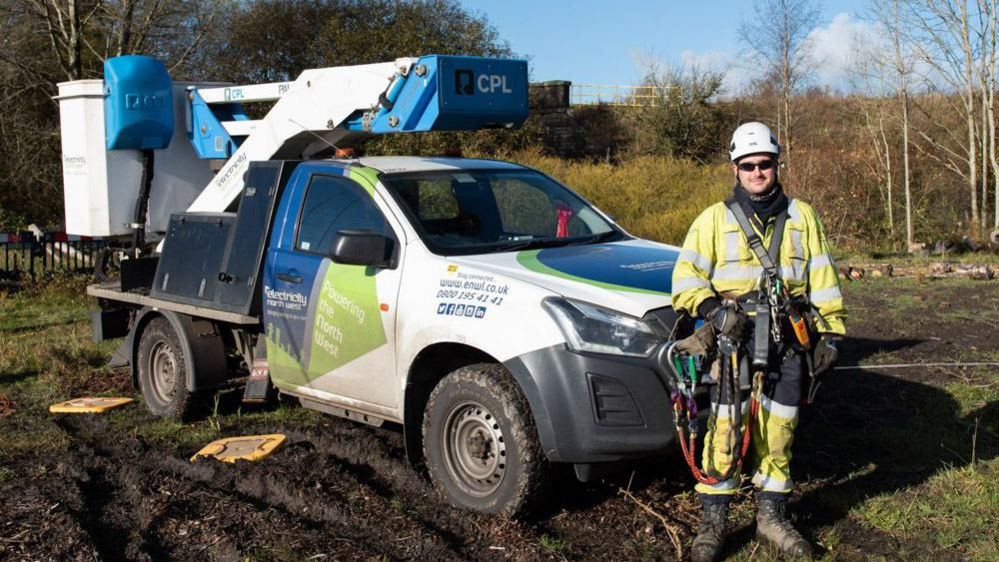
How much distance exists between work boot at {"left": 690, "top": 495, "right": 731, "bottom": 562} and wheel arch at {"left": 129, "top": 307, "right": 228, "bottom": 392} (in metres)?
4.01

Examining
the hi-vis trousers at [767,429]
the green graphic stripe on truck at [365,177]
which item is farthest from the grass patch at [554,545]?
the green graphic stripe on truck at [365,177]

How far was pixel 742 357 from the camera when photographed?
15.5 feet

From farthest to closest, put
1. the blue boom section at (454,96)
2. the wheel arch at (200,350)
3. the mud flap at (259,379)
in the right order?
1. the wheel arch at (200,350)
2. the mud flap at (259,379)
3. the blue boom section at (454,96)

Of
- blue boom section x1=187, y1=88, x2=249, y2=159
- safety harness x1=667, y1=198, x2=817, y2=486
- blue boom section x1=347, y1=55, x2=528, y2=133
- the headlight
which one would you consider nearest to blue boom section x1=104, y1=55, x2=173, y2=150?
blue boom section x1=187, y1=88, x2=249, y2=159

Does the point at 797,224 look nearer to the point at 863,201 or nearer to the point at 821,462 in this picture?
the point at 821,462

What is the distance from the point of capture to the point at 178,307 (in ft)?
24.9

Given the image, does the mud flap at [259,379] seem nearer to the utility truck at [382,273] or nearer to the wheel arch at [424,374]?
the utility truck at [382,273]

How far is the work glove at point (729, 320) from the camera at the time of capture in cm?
468

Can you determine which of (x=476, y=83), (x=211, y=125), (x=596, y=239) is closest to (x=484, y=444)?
(x=596, y=239)

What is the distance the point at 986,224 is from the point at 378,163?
16.2 metres

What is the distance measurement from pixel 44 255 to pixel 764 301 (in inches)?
516

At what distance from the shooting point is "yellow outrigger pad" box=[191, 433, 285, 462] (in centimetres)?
651

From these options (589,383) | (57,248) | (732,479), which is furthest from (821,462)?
(57,248)

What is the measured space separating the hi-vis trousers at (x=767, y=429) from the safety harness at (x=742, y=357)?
3cm
